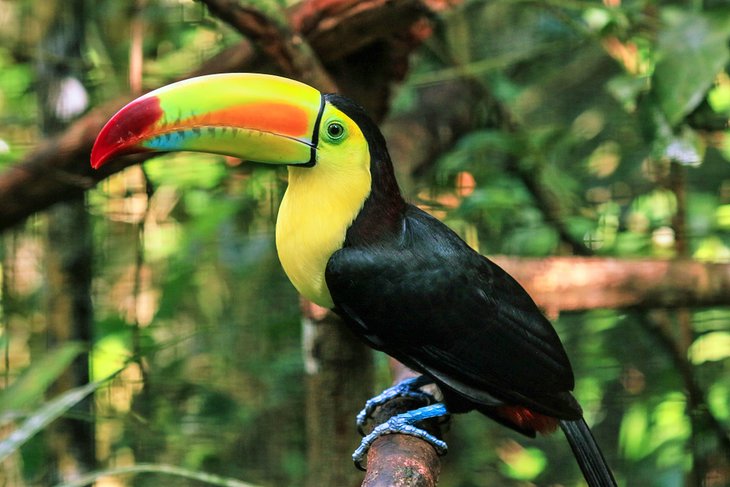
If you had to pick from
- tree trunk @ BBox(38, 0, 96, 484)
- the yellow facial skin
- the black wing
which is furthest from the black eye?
tree trunk @ BBox(38, 0, 96, 484)

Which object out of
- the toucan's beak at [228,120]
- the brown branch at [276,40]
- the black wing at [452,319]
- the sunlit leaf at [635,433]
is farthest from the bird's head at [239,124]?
the sunlit leaf at [635,433]

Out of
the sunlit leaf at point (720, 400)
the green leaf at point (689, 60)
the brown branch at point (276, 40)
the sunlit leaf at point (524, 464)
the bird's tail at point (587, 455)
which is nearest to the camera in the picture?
the bird's tail at point (587, 455)

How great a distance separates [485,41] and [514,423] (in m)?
1.61

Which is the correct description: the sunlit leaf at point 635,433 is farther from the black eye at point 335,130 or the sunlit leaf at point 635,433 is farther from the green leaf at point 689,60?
the black eye at point 335,130

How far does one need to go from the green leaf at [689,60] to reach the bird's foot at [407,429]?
0.76 meters

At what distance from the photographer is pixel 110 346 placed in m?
2.27

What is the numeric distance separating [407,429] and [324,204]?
337 millimetres

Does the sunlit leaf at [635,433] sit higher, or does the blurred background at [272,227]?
the blurred background at [272,227]

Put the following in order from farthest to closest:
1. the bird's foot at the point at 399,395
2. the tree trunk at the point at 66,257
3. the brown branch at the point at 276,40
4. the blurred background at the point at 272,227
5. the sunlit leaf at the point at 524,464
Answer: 1. the sunlit leaf at the point at 524,464
2. the tree trunk at the point at 66,257
3. the blurred background at the point at 272,227
4. the brown branch at the point at 276,40
5. the bird's foot at the point at 399,395

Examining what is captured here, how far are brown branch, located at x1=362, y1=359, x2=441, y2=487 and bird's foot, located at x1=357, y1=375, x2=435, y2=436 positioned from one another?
0.01 metres

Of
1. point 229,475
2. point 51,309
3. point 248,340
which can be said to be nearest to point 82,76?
point 51,309

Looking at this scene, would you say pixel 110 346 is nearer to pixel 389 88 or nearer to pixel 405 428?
pixel 389 88

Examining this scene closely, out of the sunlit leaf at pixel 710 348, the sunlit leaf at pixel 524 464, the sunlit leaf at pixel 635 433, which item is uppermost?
the sunlit leaf at pixel 710 348

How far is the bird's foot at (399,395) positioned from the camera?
1.45m
